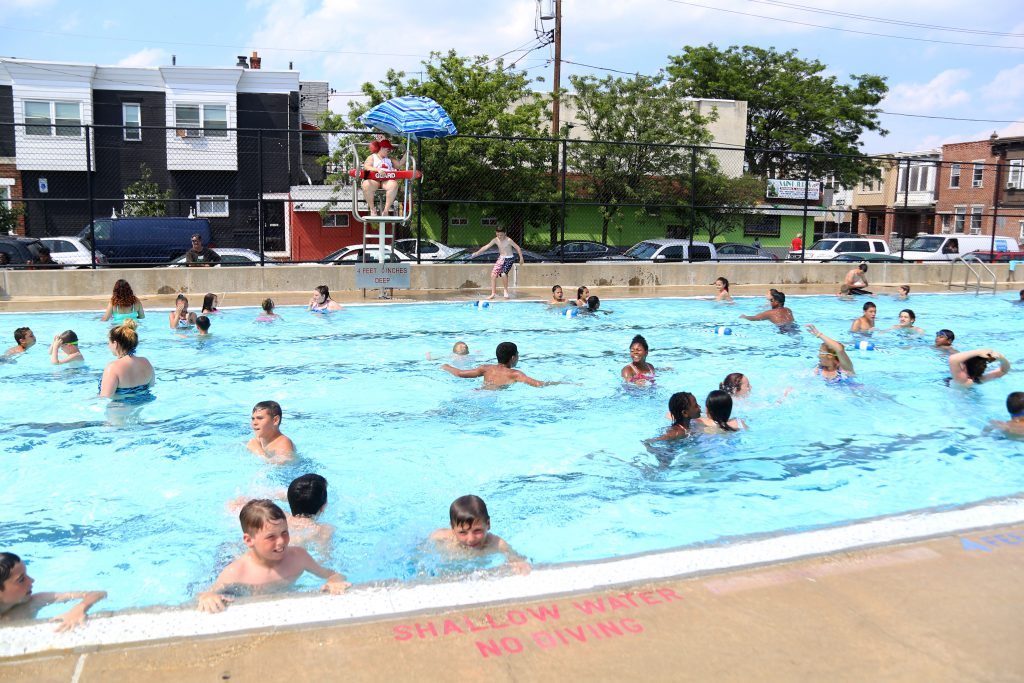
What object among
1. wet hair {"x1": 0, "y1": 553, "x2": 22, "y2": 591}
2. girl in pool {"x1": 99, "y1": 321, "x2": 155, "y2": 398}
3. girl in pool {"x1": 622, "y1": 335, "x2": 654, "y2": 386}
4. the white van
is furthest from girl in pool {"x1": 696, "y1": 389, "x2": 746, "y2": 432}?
the white van

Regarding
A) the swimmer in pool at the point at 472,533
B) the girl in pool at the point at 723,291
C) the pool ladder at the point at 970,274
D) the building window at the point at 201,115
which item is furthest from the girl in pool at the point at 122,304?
the building window at the point at 201,115

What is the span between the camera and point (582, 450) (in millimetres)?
8148

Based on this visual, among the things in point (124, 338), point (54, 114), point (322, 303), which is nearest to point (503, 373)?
point (124, 338)

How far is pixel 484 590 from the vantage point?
4.11m

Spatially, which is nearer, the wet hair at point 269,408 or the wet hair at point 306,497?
the wet hair at point 306,497

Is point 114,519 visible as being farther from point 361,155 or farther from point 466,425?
point 361,155

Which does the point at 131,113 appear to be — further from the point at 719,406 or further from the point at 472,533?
the point at 472,533

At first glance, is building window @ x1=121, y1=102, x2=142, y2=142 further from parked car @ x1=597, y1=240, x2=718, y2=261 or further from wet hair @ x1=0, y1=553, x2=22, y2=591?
wet hair @ x1=0, y1=553, x2=22, y2=591

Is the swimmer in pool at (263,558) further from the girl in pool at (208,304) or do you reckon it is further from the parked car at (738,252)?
the parked car at (738,252)

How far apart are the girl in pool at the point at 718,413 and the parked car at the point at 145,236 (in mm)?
16836

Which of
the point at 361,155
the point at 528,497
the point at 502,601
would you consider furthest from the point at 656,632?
the point at 361,155

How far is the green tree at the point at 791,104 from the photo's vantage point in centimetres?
4653

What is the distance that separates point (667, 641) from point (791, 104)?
4827 cm

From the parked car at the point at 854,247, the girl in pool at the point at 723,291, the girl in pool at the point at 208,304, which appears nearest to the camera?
the girl in pool at the point at 208,304
